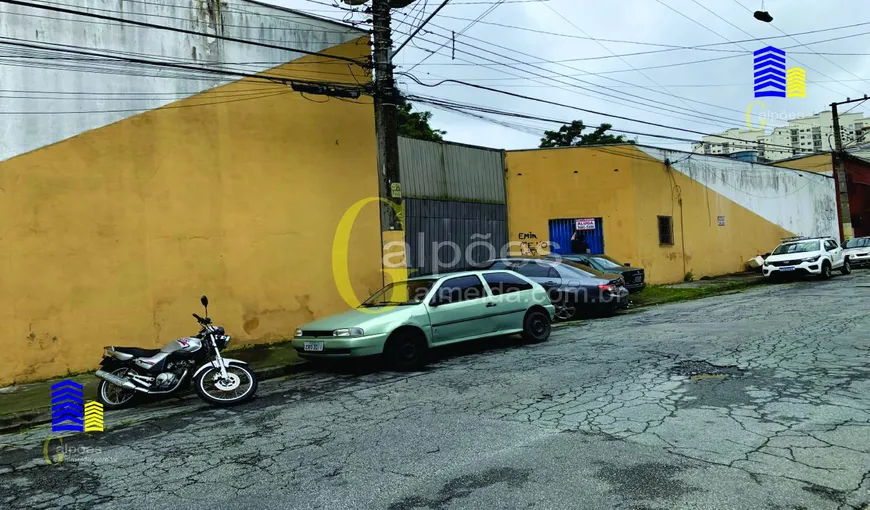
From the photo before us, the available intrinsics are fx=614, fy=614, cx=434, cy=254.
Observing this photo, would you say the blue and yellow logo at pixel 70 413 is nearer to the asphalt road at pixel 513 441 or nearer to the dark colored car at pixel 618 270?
the asphalt road at pixel 513 441

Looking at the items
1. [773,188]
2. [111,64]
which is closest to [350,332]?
[111,64]

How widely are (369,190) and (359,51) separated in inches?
116

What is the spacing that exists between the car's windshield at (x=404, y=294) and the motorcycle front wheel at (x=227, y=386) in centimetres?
262

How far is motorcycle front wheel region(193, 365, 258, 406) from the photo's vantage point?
23.0 ft

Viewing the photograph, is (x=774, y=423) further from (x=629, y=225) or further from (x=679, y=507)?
(x=629, y=225)

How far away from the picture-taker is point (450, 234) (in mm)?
17469

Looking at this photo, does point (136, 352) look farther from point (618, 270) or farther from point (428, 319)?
point (618, 270)

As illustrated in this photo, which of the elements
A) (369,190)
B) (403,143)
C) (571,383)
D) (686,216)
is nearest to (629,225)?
(686,216)

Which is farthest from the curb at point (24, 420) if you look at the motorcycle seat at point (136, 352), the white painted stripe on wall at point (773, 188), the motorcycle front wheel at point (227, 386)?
the white painted stripe on wall at point (773, 188)

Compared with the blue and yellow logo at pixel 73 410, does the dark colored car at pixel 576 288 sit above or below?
above

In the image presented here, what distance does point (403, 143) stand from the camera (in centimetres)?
1622

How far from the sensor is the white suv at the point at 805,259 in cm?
2048

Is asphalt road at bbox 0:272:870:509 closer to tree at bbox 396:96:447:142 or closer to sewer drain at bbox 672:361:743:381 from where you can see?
sewer drain at bbox 672:361:743:381

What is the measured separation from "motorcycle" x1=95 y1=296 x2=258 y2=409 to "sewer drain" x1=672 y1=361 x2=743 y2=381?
5110mm
